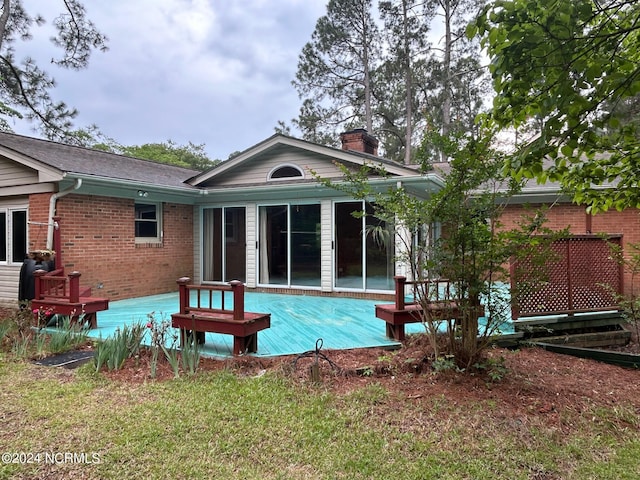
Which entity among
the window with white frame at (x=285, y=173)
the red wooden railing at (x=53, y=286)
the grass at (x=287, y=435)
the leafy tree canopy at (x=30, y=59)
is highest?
the leafy tree canopy at (x=30, y=59)

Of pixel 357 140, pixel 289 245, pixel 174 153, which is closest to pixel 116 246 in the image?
pixel 289 245

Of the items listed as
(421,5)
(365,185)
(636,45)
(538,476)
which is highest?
(421,5)

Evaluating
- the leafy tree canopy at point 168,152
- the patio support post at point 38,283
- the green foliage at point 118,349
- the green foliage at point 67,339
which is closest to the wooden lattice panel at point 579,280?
the green foliage at point 118,349

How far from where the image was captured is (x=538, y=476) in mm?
2709

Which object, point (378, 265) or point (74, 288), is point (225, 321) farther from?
point (378, 265)

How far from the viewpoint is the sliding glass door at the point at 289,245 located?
9.55 meters

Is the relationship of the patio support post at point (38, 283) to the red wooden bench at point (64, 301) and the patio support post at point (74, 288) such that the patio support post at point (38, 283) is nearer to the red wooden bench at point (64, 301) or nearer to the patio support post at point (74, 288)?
the red wooden bench at point (64, 301)

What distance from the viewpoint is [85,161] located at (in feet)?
28.6

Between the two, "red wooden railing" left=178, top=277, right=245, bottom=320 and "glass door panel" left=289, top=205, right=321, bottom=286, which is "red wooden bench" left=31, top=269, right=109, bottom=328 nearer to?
"red wooden railing" left=178, top=277, right=245, bottom=320

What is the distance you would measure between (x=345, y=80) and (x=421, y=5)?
198 inches

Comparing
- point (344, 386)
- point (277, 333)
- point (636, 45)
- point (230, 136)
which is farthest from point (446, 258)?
point (230, 136)

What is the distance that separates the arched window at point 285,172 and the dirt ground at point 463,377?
5510mm

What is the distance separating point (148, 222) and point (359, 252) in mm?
5128

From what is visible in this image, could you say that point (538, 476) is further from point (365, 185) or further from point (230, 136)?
point (230, 136)
